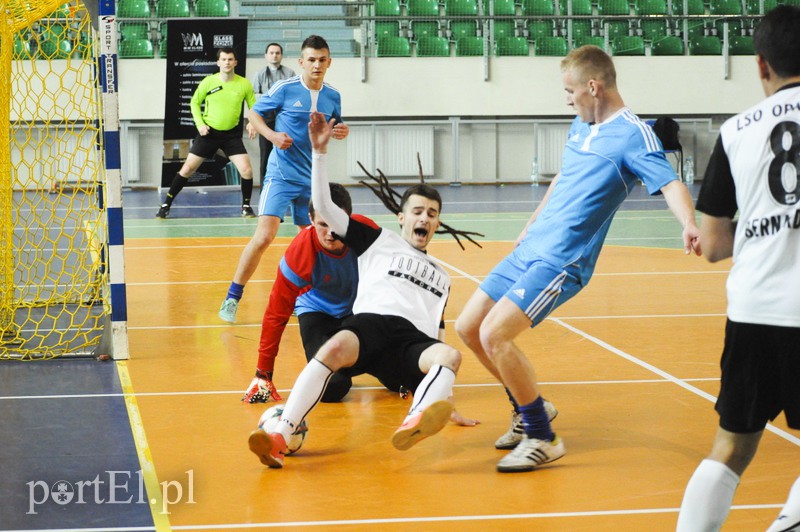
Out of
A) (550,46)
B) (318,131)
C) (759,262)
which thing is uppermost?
(550,46)

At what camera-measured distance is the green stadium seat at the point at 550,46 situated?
20875 mm

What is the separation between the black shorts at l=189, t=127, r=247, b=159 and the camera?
13.9 meters

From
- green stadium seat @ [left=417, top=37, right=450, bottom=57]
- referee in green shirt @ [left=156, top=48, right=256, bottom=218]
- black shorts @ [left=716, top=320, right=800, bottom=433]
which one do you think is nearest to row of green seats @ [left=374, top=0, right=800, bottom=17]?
green stadium seat @ [left=417, top=37, right=450, bottom=57]

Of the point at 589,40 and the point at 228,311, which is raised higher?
the point at 589,40

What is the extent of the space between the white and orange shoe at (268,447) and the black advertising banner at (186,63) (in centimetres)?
1409

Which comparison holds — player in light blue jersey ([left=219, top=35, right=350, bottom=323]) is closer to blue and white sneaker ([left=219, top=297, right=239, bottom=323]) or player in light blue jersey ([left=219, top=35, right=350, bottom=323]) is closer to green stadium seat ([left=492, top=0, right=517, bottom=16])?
blue and white sneaker ([left=219, top=297, right=239, bottom=323])

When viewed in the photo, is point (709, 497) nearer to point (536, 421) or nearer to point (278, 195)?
point (536, 421)

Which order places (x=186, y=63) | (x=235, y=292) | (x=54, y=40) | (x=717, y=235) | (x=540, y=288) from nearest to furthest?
(x=717, y=235)
(x=540, y=288)
(x=235, y=292)
(x=54, y=40)
(x=186, y=63)

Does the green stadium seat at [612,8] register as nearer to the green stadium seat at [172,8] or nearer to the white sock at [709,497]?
the green stadium seat at [172,8]

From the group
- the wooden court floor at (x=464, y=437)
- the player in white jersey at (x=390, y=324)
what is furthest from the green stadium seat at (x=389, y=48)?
the player in white jersey at (x=390, y=324)

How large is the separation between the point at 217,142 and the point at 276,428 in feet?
33.8

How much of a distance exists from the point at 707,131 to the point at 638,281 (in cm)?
1335

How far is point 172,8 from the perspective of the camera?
2033cm

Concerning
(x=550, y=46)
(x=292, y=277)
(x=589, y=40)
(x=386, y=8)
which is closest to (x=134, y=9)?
(x=386, y=8)
